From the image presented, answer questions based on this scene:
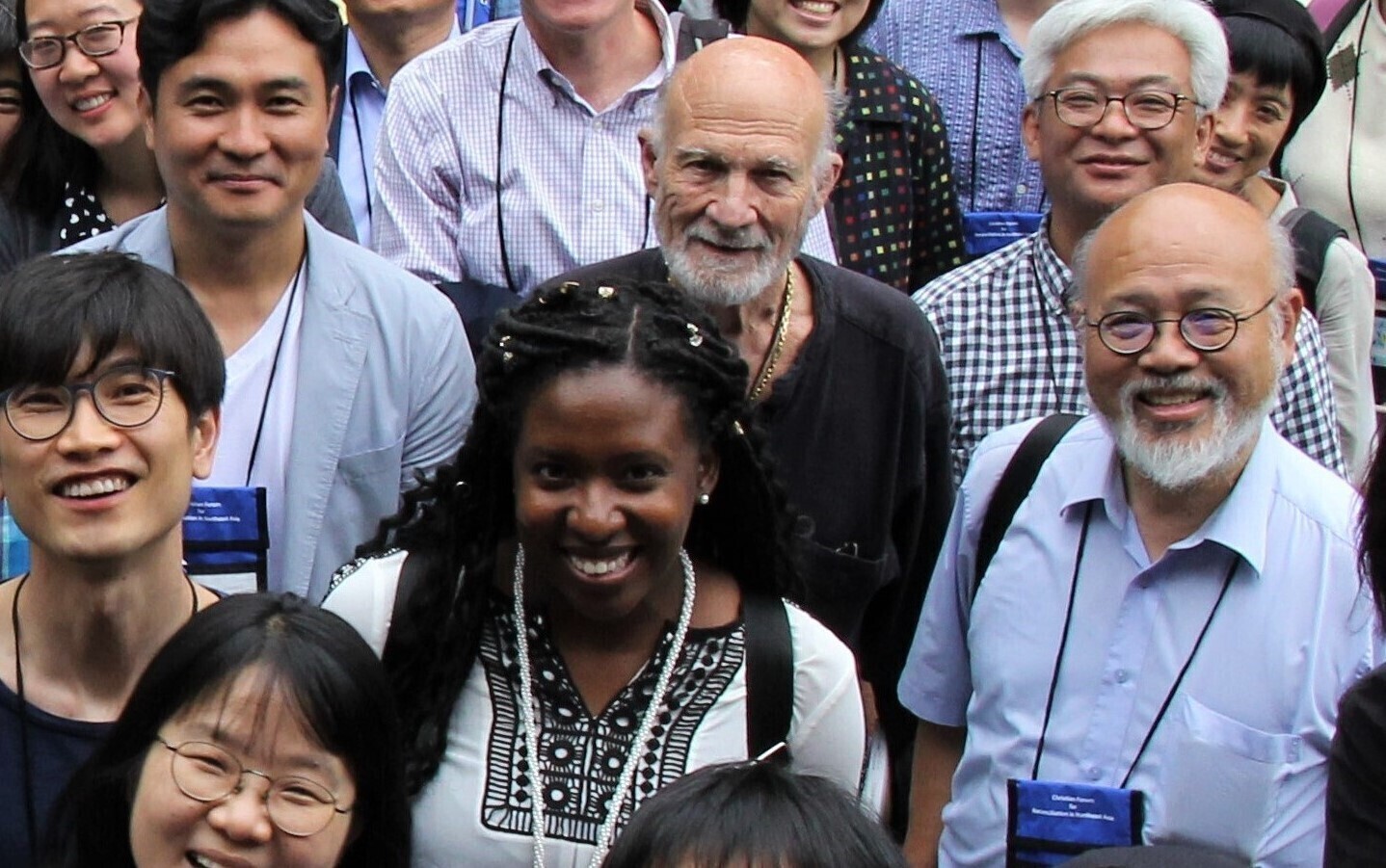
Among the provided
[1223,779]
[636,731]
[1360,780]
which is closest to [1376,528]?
[1360,780]

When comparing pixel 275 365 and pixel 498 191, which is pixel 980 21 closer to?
pixel 498 191

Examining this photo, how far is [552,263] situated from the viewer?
15.7 ft

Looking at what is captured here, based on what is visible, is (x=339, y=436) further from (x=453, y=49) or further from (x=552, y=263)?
(x=453, y=49)

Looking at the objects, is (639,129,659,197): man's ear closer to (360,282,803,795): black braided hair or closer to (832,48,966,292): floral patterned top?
(832,48,966,292): floral patterned top

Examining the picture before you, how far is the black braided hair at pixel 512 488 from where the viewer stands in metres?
3.45

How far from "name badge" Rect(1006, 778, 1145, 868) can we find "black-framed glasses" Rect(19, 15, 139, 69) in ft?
7.94

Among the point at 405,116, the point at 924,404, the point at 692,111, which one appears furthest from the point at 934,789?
the point at 405,116

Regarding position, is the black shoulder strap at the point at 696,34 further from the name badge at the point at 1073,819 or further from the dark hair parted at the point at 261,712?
the dark hair parted at the point at 261,712

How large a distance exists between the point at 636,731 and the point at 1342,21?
3620 mm

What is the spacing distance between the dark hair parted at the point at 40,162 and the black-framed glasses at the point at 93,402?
1329 mm

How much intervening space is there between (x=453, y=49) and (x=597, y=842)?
87.0 inches

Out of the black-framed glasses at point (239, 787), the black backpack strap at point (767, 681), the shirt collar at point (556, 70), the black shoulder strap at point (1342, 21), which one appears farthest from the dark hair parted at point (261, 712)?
the black shoulder strap at point (1342, 21)

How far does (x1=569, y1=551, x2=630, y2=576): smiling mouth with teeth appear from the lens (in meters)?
3.44

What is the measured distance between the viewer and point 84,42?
15.4 ft
